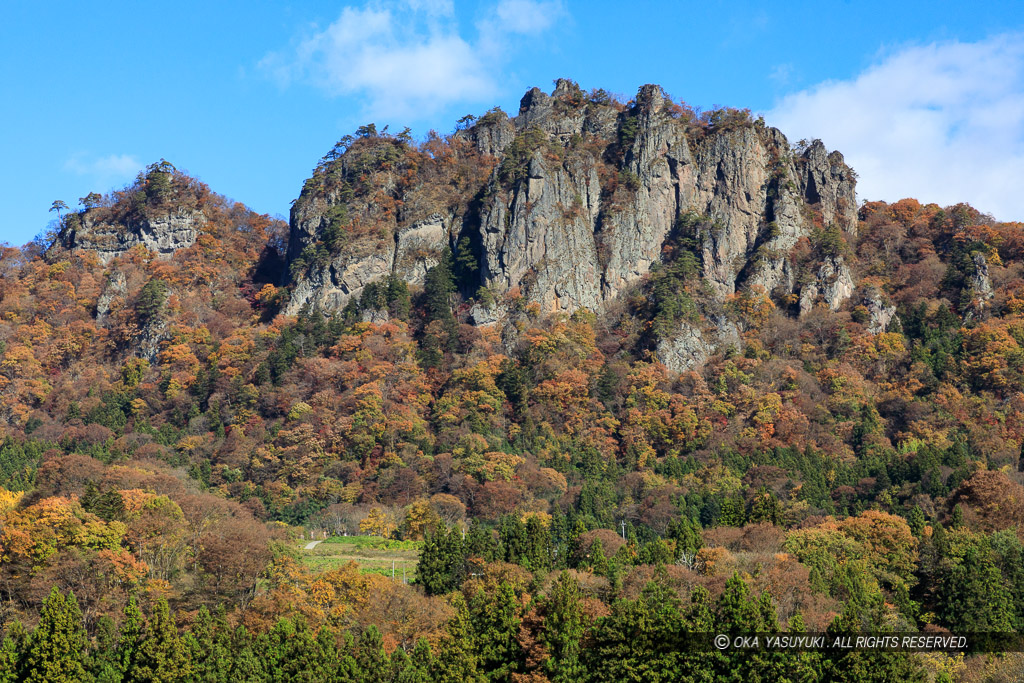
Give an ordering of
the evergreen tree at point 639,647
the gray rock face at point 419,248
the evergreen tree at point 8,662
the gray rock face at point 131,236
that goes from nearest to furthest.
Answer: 1. the evergreen tree at point 8,662
2. the evergreen tree at point 639,647
3. the gray rock face at point 419,248
4. the gray rock face at point 131,236

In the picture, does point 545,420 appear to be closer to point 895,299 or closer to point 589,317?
point 589,317

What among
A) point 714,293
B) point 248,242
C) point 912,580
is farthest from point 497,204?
point 912,580

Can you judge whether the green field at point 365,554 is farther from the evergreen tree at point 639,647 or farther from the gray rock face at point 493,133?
the gray rock face at point 493,133

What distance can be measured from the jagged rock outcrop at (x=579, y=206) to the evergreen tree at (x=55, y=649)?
7749 centimetres

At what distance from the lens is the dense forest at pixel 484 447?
58344 mm

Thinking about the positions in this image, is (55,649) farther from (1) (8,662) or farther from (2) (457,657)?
(2) (457,657)

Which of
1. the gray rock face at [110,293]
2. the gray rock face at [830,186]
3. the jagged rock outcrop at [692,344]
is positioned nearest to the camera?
the jagged rock outcrop at [692,344]

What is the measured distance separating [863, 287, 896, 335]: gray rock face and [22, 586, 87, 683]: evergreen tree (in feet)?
304

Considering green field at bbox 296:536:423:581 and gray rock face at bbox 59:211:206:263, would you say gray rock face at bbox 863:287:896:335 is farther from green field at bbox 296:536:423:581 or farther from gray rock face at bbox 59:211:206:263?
gray rock face at bbox 59:211:206:263

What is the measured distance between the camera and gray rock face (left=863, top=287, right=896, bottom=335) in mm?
128000

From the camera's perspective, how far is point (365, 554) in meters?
85.6

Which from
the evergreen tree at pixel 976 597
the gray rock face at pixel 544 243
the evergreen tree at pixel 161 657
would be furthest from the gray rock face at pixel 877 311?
the evergreen tree at pixel 161 657

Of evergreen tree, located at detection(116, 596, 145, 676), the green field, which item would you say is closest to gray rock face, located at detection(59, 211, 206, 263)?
the green field

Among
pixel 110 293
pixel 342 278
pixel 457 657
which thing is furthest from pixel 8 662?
pixel 110 293
